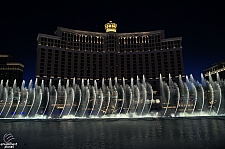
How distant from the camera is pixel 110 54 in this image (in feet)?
316

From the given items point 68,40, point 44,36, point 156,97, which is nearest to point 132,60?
point 156,97

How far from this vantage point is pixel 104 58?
9681 cm

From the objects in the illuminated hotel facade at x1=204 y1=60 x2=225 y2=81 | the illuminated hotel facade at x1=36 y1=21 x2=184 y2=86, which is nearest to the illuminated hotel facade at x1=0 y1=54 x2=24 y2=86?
the illuminated hotel facade at x1=36 y1=21 x2=184 y2=86

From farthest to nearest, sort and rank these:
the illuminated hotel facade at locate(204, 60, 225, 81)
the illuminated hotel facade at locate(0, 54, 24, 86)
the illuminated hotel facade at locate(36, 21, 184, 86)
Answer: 1. the illuminated hotel facade at locate(0, 54, 24, 86)
2. the illuminated hotel facade at locate(204, 60, 225, 81)
3. the illuminated hotel facade at locate(36, 21, 184, 86)

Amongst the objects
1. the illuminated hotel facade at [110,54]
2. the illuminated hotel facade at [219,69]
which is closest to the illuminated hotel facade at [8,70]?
the illuminated hotel facade at [110,54]

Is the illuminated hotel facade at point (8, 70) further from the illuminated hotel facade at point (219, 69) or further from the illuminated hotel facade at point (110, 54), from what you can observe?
the illuminated hotel facade at point (219, 69)

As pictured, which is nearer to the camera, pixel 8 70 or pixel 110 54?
pixel 110 54

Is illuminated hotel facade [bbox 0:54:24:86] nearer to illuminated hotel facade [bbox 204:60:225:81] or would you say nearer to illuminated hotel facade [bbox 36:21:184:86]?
illuminated hotel facade [bbox 36:21:184:86]

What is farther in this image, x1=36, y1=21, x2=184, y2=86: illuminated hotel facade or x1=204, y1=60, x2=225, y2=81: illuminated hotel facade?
x1=204, y1=60, x2=225, y2=81: illuminated hotel facade

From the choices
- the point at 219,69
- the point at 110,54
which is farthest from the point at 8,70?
the point at 219,69

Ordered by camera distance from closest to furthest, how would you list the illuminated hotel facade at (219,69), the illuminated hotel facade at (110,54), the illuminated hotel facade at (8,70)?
1. the illuminated hotel facade at (110,54)
2. the illuminated hotel facade at (219,69)
3. the illuminated hotel facade at (8,70)

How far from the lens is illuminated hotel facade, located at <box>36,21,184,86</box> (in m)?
90.1

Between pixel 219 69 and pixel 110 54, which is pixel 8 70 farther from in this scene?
pixel 219 69

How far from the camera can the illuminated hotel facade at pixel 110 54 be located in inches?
3546
